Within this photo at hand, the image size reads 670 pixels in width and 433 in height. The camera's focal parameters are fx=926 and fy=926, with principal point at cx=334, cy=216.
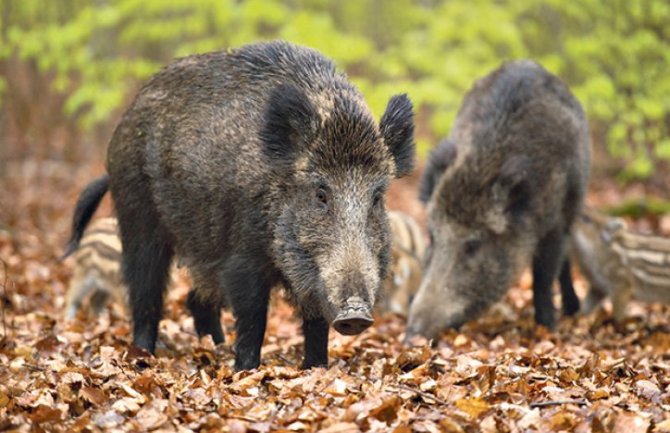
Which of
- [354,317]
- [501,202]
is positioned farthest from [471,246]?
[354,317]

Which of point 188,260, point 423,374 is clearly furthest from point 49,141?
point 423,374

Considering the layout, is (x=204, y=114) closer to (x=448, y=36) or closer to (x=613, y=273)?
(x=613, y=273)

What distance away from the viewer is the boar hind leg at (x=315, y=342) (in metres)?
5.21

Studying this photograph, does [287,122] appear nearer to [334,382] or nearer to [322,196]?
[322,196]

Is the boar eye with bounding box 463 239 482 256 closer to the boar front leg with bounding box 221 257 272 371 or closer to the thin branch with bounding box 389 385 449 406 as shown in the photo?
the boar front leg with bounding box 221 257 272 371

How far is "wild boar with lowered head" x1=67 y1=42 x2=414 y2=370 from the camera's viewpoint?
482 cm

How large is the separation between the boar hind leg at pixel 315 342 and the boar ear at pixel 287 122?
954 millimetres

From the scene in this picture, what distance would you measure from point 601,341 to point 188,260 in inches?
144

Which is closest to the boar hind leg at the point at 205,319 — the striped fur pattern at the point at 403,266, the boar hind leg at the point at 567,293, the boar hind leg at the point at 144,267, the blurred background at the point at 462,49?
the boar hind leg at the point at 144,267

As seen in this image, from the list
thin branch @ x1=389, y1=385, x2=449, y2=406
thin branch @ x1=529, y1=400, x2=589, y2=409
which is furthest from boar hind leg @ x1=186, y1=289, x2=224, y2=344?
thin branch @ x1=529, y1=400, x2=589, y2=409

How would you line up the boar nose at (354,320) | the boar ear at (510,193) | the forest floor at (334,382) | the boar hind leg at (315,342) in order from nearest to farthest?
the forest floor at (334,382), the boar nose at (354,320), the boar hind leg at (315,342), the boar ear at (510,193)

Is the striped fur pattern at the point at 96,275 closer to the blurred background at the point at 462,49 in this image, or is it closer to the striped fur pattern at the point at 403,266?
the striped fur pattern at the point at 403,266

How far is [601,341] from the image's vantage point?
7.51 m

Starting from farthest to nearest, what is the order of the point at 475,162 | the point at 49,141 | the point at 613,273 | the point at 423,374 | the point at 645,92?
the point at 49,141, the point at 645,92, the point at 613,273, the point at 475,162, the point at 423,374
